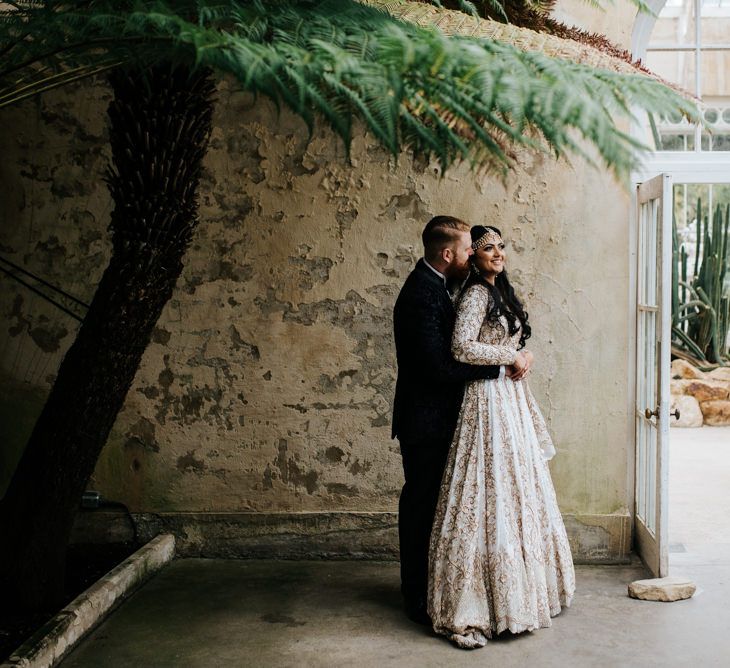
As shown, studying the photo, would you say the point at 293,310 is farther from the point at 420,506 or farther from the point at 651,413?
the point at 651,413

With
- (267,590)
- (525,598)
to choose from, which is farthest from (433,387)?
(267,590)

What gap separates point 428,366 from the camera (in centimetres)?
406

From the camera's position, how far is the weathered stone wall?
5.07 metres

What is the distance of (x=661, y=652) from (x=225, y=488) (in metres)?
2.52

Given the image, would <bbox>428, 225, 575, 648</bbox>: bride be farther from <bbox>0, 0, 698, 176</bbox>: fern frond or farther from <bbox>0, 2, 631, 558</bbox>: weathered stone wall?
<bbox>0, 0, 698, 176</bbox>: fern frond

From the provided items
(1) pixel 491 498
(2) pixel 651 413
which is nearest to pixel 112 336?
(1) pixel 491 498

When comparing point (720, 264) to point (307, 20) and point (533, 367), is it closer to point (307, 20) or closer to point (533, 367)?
point (533, 367)

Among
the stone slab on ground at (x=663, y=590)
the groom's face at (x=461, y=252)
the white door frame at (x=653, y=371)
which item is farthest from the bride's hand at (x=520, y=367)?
the stone slab on ground at (x=663, y=590)

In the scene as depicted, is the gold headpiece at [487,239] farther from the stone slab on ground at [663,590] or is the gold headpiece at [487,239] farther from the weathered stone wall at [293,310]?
the stone slab on ground at [663,590]

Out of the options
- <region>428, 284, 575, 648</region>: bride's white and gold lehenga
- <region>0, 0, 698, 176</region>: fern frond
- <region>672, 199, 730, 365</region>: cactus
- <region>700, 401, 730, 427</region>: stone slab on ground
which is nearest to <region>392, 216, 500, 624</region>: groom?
<region>428, 284, 575, 648</region>: bride's white and gold lehenga

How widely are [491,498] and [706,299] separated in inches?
342

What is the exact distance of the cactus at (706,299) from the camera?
11625 millimetres

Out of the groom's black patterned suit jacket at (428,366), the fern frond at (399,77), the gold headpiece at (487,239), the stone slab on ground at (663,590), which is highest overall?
the fern frond at (399,77)

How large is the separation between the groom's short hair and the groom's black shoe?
1602mm
